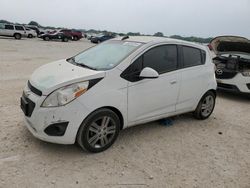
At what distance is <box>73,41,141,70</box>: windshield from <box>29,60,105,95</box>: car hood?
0.26m

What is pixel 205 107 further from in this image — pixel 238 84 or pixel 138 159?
pixel 238 84

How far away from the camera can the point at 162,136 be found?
15.8ft

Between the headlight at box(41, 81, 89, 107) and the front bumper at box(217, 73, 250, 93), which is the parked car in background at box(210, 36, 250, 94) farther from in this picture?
the headlight at box(41, 81, 89, 107)

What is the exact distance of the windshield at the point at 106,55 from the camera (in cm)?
430

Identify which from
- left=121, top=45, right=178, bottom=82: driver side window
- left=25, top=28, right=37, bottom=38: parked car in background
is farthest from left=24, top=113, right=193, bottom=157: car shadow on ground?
left=25, top=28, right=37, bottom=38: parked car in background

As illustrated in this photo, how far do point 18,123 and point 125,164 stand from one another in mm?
2146

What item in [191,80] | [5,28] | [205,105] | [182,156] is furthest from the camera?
[5,28]

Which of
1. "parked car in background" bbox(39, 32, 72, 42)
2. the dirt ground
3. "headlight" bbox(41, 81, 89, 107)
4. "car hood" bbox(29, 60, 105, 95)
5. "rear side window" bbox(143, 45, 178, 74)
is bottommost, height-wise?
"parked car in background" bbox(39, 32, 72, 42)

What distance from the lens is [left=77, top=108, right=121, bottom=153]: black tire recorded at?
3.81 metres

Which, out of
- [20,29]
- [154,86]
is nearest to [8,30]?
[20,29]

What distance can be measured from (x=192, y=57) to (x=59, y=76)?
107 inches

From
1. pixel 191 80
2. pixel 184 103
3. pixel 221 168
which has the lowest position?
pixel 221 168

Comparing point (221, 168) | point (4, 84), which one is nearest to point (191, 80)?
point (221, 168)

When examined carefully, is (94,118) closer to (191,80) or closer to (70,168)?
(70,168)
